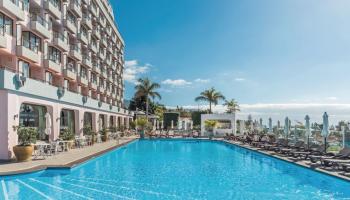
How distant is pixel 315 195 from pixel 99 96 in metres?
37.4

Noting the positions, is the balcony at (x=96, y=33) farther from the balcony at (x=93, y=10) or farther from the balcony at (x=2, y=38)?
the balcony at (x=2, y=38)

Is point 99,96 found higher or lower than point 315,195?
higher

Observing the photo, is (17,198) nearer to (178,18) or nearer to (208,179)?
(208,179)

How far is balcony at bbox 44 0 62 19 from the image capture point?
25266 millimetres

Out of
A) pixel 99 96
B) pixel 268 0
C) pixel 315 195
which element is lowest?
pixel 315 195

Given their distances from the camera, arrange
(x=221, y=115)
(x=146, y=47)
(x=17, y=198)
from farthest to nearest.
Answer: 1. (x=221, y=115)
2. (x=146, y=47)
3. (x=17, y=198)

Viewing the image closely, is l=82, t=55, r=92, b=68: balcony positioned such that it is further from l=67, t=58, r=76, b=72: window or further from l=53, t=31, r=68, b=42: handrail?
l=53, t=31, r=68, b=42: handrail

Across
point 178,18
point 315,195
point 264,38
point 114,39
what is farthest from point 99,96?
point 315,195

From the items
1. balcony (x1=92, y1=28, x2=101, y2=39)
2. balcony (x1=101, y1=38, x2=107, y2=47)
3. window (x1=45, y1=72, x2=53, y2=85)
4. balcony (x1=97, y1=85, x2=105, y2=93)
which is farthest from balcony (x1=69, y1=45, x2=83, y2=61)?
balcony (x1=101, y1=38, x2=107, y2=47)

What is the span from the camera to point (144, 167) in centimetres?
1702

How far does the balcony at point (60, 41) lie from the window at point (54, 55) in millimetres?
436

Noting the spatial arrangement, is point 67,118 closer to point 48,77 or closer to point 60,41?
point 48,77

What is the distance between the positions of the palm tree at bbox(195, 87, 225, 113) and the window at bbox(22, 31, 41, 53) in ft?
125

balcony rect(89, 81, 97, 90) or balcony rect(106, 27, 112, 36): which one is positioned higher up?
balcony rect(106, 27, 112, 36)
